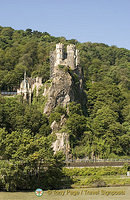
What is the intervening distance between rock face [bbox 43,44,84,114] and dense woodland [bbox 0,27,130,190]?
6.28 feet

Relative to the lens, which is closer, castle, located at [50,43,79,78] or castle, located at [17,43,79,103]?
castle, located at [17,43,79,103]

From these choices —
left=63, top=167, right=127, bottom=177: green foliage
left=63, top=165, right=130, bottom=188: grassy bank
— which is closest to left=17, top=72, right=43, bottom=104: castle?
left=63, top=167, right=127, bottom=177: green foliage

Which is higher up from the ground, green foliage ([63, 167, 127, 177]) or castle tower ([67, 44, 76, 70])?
castle tower ([67, 44, 76, 70])

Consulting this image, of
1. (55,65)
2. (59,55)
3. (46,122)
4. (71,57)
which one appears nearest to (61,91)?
(46,122)

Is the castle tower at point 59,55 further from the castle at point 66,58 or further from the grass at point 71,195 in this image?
the grass at point 71,195

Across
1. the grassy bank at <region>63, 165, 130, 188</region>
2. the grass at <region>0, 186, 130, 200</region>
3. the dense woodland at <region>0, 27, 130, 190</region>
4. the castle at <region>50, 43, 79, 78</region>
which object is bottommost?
the grassy bank at <region>63, 165, 130, 188</region>

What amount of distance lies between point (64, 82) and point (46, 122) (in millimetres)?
8480

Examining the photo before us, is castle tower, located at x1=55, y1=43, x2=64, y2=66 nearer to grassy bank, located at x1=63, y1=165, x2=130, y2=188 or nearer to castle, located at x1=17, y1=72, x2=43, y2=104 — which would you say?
castle, located at x1=17, y1=72, x2=43, y2=104

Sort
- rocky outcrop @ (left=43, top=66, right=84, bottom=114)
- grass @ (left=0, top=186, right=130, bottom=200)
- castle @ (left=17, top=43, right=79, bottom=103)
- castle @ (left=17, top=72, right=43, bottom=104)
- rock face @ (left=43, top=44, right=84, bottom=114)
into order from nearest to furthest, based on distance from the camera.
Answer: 1. grass @ (left=0, top=186, right=130, bottom=200)
2. rocky outcrop @ (left=43, top=66, right=84, bottom=114)
3. rock face @ (left=43, top=44, right=84, bottom=114)
4. castle @ (left=17, top=72, right=43, bottom=104)
5. castle @ (left=17, top=43, right=79, bottom=103)

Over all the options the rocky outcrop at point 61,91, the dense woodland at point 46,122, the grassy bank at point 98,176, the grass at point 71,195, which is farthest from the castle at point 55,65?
the grass at point 71,195

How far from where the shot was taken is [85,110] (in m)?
68.6

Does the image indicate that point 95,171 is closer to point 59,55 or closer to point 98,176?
point 98,176

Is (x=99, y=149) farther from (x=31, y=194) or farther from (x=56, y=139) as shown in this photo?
(x=31, y=194)

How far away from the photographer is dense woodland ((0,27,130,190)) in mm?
38625
